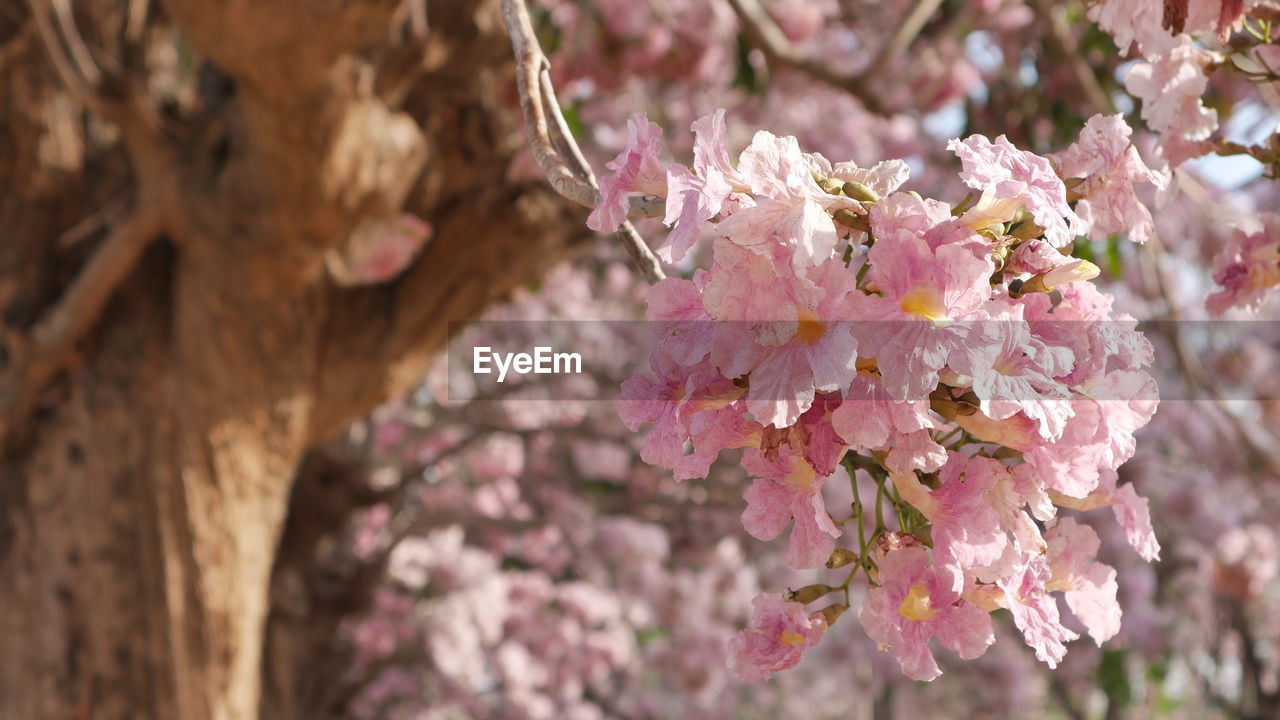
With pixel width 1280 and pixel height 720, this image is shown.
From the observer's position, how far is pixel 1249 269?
1021mm

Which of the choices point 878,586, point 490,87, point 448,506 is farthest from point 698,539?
point 878,586

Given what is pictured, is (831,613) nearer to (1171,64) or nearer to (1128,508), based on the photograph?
(1128,508)

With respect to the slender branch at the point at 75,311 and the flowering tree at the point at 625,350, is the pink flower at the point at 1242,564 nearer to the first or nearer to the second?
the flowering tree at the point at 625,350

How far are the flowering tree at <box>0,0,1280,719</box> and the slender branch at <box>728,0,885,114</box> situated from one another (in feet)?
0.04

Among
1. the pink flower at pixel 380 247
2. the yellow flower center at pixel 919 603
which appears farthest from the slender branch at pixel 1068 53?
the yellow flower center at pixel 919 603

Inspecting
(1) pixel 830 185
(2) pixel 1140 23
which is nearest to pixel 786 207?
(1) pixel 830 185

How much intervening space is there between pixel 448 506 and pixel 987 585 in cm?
518

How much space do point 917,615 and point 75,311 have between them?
224 cm

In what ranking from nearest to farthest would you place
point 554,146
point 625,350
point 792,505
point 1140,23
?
point 792,505 < point 554,146 < point 1140,23 < point 625,350

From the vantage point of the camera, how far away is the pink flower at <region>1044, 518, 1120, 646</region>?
0.74 meters

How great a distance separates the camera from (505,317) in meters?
5.64

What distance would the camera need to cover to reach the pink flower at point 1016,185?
637mm

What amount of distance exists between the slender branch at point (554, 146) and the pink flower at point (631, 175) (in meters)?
0.01

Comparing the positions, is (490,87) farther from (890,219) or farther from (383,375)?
(890,219)
